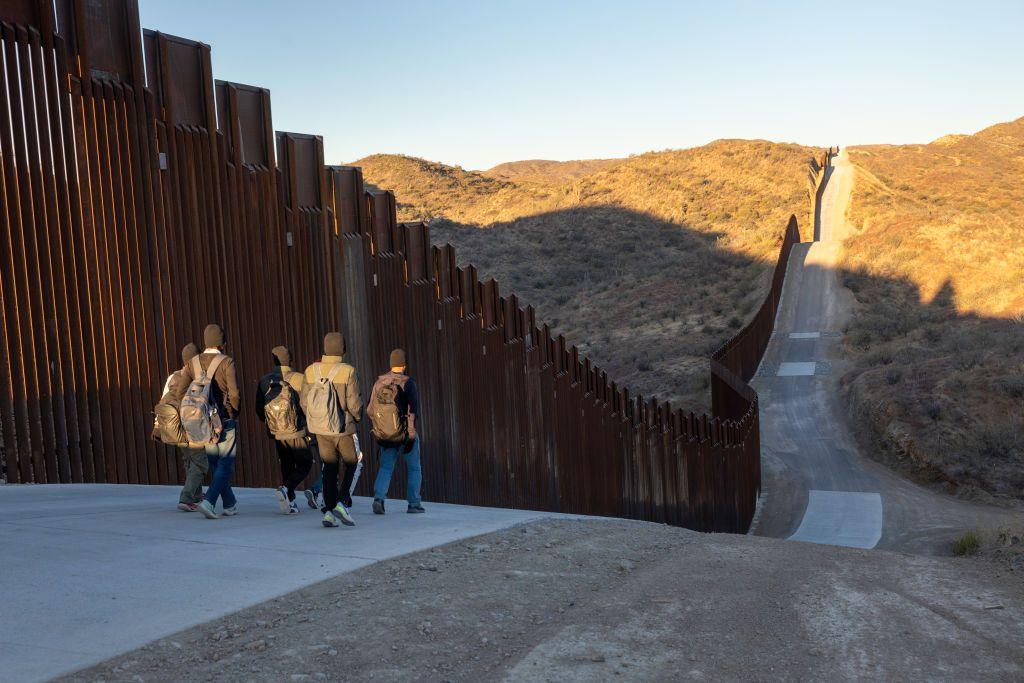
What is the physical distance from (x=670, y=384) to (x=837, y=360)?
666cm

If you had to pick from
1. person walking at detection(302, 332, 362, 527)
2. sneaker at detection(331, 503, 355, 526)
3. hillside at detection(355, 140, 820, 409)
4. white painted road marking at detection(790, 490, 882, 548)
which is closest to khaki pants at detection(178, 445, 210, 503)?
person walking at detection(302, 332, 362, 527)

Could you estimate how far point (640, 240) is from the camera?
65688 millimetres

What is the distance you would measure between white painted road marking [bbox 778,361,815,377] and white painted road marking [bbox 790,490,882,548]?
11.8 m

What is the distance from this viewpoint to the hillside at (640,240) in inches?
1613

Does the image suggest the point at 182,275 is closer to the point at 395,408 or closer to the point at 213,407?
the point at 213,407

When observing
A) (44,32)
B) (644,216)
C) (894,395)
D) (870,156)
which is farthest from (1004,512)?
(870,156)

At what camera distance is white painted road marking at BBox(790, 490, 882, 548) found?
56.5 feet

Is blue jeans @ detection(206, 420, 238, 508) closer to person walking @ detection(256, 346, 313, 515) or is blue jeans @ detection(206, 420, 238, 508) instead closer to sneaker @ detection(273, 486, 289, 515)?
person walking @ detection(256, 346, 313, 515)

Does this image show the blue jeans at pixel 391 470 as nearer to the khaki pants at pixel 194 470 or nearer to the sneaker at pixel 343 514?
the sneaker at pixel 343 514

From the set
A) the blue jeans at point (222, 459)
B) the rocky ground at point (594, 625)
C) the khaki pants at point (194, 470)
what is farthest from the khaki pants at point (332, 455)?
the rocky ground at point (594, 625)

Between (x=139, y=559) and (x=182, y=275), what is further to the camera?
(x=182, y=275)

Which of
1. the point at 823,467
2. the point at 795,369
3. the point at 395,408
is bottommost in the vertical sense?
the point at 823,467

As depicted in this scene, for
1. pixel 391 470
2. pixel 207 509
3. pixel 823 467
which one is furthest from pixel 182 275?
pixel 823 467

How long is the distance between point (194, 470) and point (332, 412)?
1.48 metres
